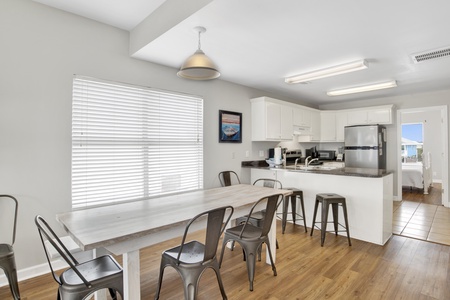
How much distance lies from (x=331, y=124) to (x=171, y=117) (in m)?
4.41

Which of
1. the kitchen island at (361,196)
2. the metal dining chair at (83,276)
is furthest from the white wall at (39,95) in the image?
the kitchen island at (361,196)

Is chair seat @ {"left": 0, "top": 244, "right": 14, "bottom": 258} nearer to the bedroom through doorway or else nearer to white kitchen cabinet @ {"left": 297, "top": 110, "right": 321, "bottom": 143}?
white kitchen cabinet @ {"left": 297, "top": 110, "right": 321, "bottom": 143}

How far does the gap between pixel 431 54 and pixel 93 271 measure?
4194 mm

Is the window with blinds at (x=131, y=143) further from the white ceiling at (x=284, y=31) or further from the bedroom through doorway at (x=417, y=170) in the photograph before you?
the bedroom through doorway at (x=417, y=170)

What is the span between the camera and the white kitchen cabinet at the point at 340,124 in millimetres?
5949

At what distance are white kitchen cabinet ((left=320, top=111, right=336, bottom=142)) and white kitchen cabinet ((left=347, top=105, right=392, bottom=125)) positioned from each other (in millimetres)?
378

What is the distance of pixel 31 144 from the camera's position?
2326 millimetres

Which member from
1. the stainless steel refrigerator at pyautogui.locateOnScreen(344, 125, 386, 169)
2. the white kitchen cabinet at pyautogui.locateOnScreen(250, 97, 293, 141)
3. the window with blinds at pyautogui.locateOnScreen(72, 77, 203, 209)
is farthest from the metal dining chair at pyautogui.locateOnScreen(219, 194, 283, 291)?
the stainless steel refrigerator at pyautogui.locateOnScreen(344, 125, 386, 169)

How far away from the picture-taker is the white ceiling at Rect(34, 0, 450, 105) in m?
2.04

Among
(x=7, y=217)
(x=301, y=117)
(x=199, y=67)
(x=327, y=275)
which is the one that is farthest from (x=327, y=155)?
(x=7, y=217)

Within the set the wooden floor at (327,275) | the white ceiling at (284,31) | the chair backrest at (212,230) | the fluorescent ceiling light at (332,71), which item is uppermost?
the white ceiling at (284,31)

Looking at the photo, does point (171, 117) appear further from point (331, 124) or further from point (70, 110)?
point (331, 124)

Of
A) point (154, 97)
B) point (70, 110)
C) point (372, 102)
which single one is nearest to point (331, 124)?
point (372, 102)

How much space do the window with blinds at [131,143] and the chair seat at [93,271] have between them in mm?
1155
